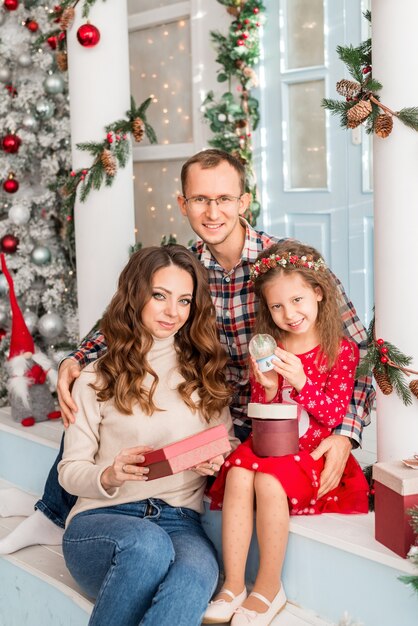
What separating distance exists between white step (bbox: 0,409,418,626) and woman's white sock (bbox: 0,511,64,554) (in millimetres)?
27

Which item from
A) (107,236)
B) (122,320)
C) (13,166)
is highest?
(13,166)

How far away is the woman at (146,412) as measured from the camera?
2178 mm

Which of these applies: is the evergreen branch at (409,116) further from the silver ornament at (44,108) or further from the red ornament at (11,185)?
the red ornament at (11,185)

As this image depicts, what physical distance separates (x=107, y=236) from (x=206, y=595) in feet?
5.27

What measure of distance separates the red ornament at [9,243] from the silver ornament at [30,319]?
0.30 metres

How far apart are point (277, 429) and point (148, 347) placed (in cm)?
45

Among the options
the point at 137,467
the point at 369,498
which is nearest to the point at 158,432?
the point at 137,467

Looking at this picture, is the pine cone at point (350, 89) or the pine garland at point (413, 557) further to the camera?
the pine cone at point (350, 89)

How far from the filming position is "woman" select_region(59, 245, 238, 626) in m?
2.18

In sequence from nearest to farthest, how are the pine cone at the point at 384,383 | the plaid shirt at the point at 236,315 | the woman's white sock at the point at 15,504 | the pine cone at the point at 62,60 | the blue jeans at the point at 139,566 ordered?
the blue jeans at the point at 139,566, the pine cone at the point at 384,383, the plaid shirt at the point at 236,315, the woman's white sock at the point at 15,504, the pine cone at the point at 62,60

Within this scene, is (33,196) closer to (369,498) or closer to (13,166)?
(13,166)

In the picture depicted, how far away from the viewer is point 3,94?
388cm

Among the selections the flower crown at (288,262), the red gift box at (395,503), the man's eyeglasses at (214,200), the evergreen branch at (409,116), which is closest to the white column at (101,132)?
the man's eyeglasses at (214,200)

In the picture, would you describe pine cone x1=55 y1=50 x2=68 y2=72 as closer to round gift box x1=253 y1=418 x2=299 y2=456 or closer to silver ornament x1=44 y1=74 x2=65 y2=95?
silver ornament x1=44 y1=74 x2=65 y2=95
